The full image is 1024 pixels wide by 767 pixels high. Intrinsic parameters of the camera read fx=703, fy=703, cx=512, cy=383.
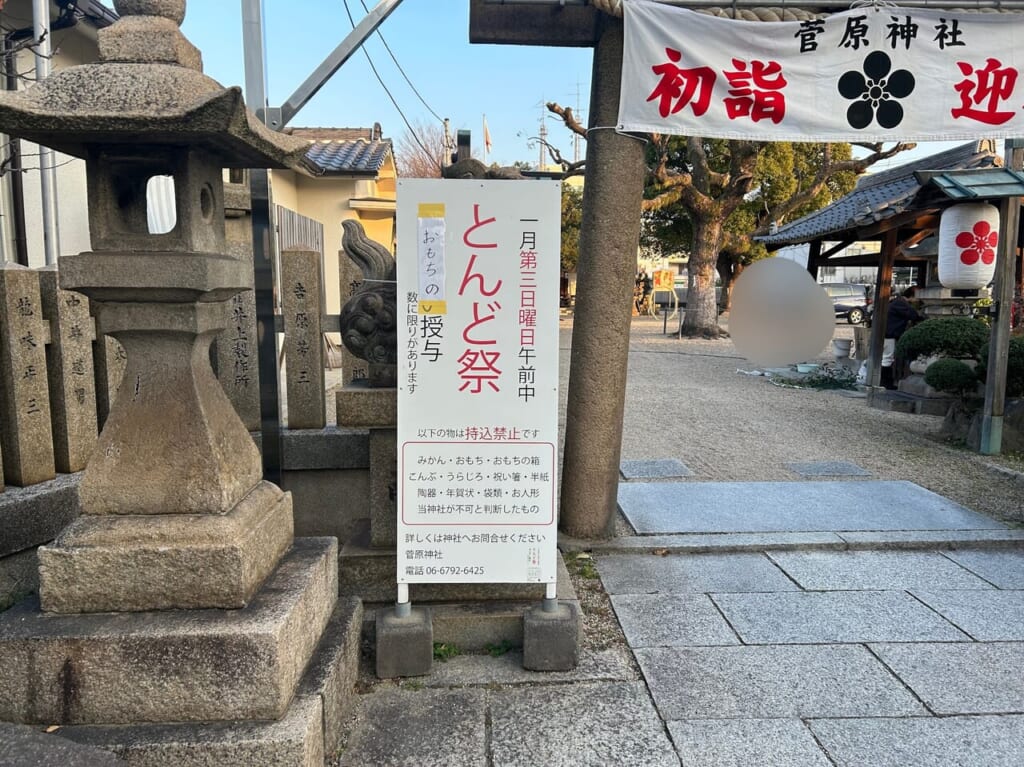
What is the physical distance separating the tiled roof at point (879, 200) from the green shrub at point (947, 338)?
1639 mm

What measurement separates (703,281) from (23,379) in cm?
1775

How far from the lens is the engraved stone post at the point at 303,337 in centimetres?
400

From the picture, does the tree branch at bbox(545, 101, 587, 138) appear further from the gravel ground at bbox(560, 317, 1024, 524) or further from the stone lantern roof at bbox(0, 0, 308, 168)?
the stone lantern roof at bbox(0, 0, 308, 168)

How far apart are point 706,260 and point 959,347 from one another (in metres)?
9.54

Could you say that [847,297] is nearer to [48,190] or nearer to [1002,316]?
[1002,316]

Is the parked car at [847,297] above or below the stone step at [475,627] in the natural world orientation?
above

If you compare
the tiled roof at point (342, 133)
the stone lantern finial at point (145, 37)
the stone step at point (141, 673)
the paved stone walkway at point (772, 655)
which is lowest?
the paved stone walkway at point (772, 655)

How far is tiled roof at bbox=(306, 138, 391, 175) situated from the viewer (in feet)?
39.3

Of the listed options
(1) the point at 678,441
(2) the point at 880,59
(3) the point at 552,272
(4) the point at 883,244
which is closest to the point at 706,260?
(4) the point at 883,244

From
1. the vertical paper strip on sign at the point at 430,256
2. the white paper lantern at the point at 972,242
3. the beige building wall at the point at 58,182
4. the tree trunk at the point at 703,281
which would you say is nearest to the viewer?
the vertical paper strip on sign at the point at 430,256

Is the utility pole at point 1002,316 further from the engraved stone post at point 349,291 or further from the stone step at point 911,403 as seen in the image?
the engraved stone post at point 349,291

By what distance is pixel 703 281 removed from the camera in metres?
19.1

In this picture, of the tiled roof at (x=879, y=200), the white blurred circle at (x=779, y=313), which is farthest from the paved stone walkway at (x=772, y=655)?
the tiled roof at (x=879, y=200)

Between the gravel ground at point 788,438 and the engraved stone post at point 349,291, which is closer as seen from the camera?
the engraved stone post at point 349,291
